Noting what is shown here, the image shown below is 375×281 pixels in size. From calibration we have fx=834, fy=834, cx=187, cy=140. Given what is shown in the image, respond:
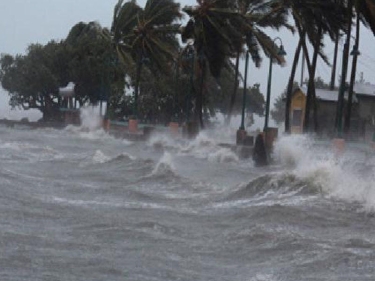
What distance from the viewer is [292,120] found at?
47.2 m

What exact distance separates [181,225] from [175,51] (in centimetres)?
4402

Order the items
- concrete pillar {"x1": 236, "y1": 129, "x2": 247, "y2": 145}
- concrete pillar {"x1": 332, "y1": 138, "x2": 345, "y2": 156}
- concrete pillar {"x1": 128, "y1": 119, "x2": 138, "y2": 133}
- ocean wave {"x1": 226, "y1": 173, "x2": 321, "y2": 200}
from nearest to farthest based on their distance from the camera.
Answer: ocean wave {"x1": 226, "y1": 173, "x2": 321, "y2": 200}
concrete pillar {"x1": 332, "y1": 138, "x2": 345, "y2": 156}
concrete pillar {"x1": 236, "y1": 129, "x2": 247, "y2": 145}
concrete pillar {"x1": 128, "y1": 119, "x2": 138, "y2": 133}

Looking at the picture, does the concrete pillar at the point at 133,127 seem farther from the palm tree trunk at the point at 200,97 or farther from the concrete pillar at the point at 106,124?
the concrete pillar at the point at 106,124

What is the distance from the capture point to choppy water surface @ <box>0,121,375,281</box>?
26.7 ft

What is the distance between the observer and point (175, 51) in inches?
2164

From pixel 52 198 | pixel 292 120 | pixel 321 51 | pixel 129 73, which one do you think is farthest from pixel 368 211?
pixel 129 73

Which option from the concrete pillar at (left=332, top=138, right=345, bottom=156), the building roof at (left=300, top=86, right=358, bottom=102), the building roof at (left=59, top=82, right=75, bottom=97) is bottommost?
the concrete pillar at (left=332, top=138, right=345, bottom=156)

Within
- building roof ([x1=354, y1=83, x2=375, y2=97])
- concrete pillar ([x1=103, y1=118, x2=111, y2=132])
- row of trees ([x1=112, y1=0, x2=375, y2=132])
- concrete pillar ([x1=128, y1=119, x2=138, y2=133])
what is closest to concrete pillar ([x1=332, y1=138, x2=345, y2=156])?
row of trees ([x1=112, y1=0, x2=375, y2=132])

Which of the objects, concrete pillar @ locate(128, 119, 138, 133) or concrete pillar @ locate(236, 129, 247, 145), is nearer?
concrete pillar @ locate(236, 129, 247, 145)

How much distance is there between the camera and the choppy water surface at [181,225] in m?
8.15

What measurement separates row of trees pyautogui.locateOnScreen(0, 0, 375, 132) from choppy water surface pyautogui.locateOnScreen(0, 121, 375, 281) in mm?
15184

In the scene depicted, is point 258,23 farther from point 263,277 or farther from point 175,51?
point 263,277

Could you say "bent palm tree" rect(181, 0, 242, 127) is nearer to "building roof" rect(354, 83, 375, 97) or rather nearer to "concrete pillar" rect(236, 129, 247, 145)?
"concrete pillar" rect(236, 129, 247, 145)

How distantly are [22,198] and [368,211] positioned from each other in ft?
18.4
